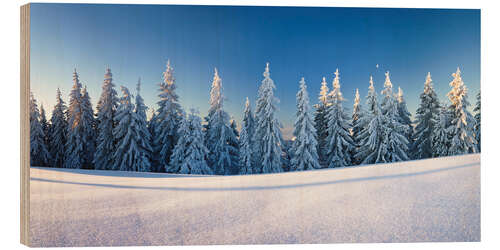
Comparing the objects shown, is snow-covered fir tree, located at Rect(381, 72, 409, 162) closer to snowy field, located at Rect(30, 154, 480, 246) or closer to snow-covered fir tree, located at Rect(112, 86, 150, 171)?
snowy field, located at Rect(30, 154, 480, 246)

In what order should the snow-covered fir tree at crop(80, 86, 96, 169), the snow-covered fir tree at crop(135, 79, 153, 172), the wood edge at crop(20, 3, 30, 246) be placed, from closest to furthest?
the wood edge at crop(20, 3, 30, 246), the snow-covered fir tree at crop(80, 86, 96, 169), the snow-covered fir tree at crop(135, 79, 153, 172)

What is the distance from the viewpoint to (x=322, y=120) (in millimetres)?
6539

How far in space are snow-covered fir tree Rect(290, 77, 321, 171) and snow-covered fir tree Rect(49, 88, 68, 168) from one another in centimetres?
501

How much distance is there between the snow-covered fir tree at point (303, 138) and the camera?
6254 mm

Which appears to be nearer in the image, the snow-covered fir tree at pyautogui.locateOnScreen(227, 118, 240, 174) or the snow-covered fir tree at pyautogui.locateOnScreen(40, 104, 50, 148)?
the snow-covered fir tree at pyautogui.locateOnScreen(40, 104, 50, 148)

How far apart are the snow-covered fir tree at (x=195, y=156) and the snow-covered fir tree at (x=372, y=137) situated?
3446 millimetres

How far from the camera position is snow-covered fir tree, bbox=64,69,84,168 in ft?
19.7

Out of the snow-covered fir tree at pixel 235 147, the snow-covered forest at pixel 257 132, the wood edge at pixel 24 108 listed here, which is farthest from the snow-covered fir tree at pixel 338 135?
the wood edge at pixel 24 108

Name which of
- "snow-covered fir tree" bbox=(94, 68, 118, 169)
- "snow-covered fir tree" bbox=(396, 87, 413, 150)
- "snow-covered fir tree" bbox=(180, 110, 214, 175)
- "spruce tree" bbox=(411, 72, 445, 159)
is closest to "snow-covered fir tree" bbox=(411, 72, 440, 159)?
"spruce tree" bbox=(411, 72, 445, 159)

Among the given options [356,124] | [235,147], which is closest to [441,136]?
[356,124]

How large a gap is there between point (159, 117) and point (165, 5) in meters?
2.40

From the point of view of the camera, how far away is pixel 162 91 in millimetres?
6070

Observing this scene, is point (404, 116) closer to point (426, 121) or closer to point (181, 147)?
point (426, 121)
